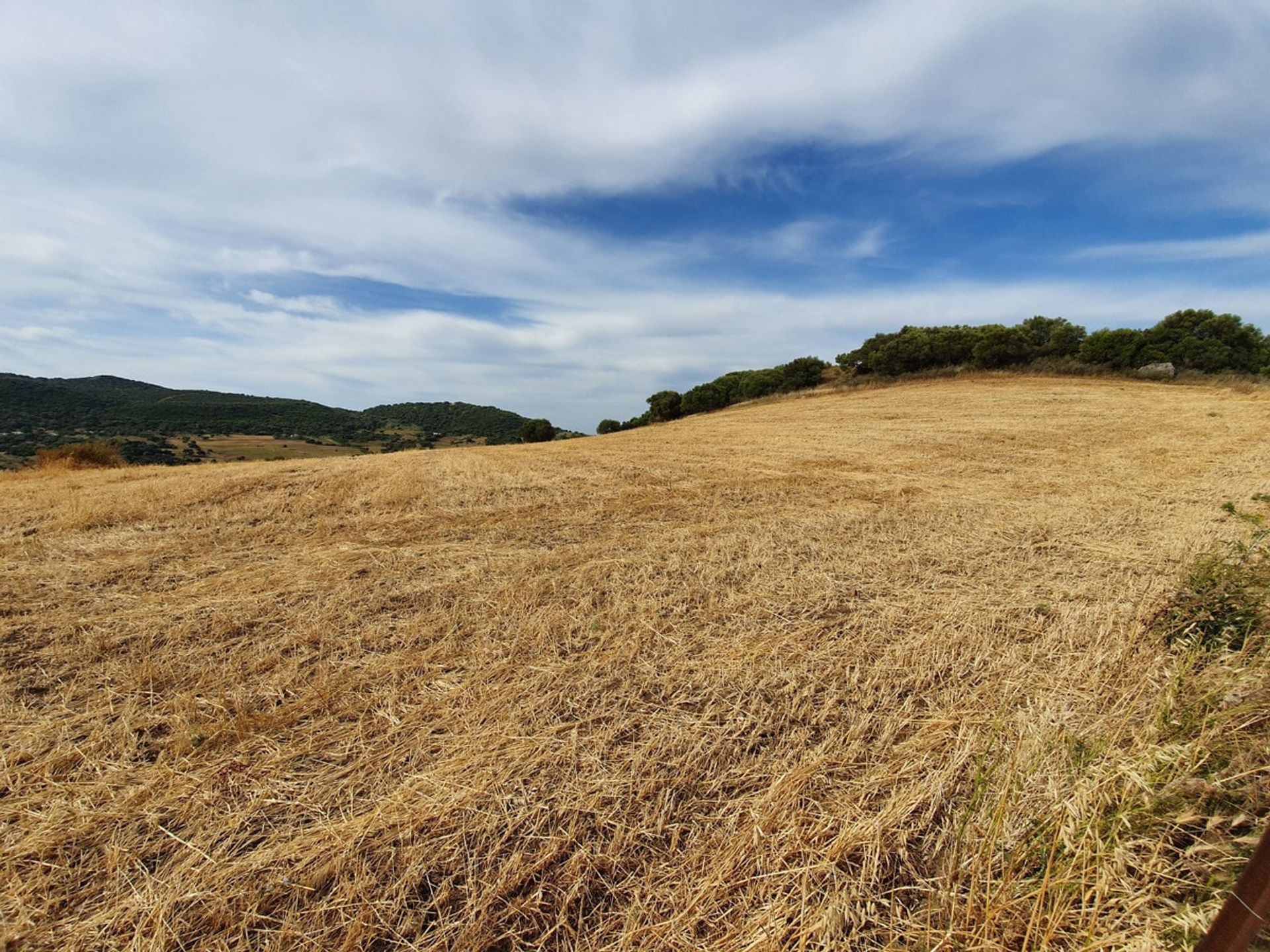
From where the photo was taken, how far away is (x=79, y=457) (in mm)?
12977

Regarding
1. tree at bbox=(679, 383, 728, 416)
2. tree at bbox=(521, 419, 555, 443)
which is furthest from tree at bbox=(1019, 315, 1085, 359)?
tree at bbox=(521, 419, 555, 443)

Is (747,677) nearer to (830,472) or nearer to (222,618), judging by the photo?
(222,618)

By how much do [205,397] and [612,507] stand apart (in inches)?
A: 4572

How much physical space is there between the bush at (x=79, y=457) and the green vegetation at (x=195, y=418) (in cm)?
2825

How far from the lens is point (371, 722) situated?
3119 mm

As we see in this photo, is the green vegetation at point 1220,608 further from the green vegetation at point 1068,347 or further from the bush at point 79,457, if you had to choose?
the green vegetation at point 1068,347

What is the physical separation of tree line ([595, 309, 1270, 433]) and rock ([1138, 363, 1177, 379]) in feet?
3.19

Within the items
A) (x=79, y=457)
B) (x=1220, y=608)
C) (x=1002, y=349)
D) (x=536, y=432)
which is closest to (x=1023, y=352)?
(x=1002, y=349)

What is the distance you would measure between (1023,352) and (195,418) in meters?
102

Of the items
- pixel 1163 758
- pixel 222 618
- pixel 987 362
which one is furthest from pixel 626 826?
pixel 987 362

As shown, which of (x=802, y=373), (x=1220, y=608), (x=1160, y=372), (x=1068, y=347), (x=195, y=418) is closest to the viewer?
(x=1220, y=608)

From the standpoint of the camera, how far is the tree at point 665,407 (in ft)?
154

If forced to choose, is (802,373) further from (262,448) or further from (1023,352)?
(262,448)

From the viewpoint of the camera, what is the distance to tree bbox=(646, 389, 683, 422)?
4706 centimetres
